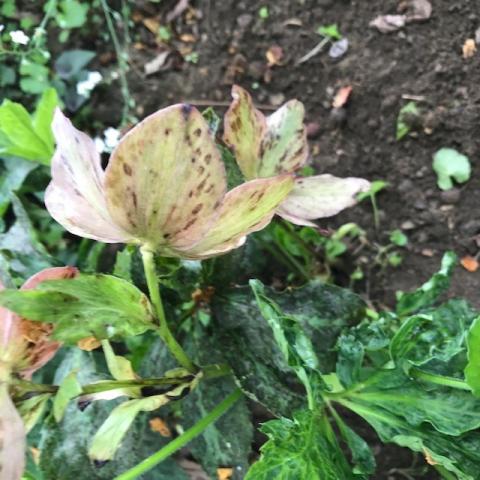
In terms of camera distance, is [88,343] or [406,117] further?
[406,117]

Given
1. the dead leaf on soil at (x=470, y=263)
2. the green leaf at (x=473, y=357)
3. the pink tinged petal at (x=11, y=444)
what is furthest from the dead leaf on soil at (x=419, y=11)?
the pink tinged petal at (x=11, y=444)

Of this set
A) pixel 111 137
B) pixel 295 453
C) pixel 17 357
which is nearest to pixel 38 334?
pixel 17 357

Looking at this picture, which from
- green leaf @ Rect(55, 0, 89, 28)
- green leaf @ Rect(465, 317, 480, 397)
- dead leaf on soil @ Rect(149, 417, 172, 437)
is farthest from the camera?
green leaf @ Rect(55, 0, 89, 28)

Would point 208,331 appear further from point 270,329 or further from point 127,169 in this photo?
point 127,169

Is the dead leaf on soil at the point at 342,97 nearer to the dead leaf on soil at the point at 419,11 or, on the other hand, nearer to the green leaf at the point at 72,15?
the dead leaf on soil at the point at 419,11

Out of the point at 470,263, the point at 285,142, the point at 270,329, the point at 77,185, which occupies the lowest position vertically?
the point at 470,263

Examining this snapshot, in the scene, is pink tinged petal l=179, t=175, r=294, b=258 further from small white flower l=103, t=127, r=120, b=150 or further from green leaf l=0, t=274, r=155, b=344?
small white flower l=103, t=127, r=120, b=150

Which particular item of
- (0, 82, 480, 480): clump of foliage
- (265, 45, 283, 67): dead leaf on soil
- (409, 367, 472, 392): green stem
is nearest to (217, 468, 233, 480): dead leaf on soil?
(0, 82, 480, 480): clump of foliage

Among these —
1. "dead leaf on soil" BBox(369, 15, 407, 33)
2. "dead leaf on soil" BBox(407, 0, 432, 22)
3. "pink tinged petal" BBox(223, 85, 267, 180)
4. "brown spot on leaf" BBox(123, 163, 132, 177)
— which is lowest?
"dead leaf on soil" BBox(369, 15, 407, 33)
